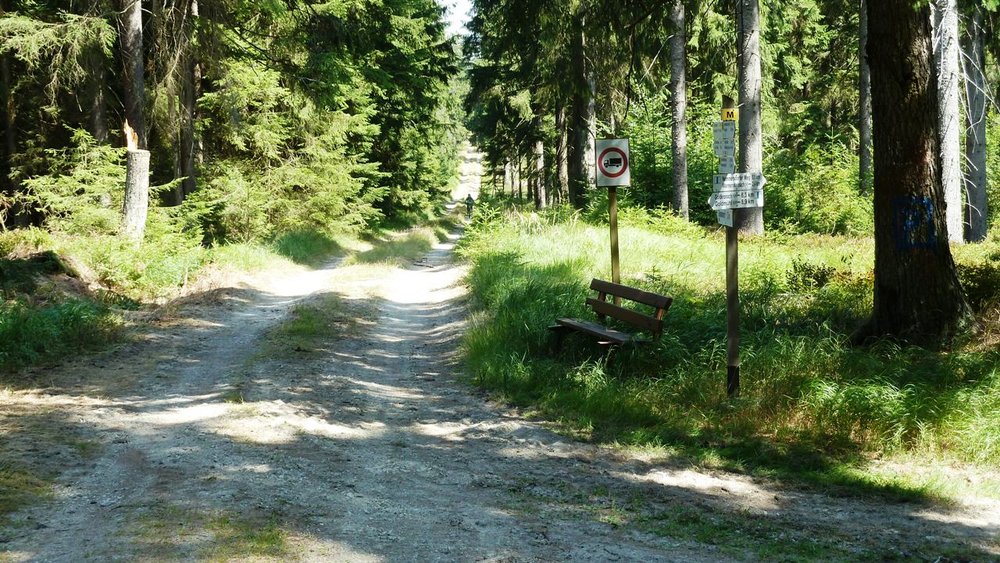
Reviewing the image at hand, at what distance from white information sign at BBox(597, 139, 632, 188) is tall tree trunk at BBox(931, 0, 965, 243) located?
6.11m

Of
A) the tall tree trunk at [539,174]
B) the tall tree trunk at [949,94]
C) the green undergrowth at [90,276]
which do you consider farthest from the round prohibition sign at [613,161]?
the tall tree trunk at [539,174]

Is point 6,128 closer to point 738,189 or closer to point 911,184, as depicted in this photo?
point 738,189

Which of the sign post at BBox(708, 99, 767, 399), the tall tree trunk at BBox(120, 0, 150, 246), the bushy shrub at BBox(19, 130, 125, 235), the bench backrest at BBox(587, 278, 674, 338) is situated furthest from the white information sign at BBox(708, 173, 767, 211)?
the bushy shrub at BBox(19, 130, 125, 235)

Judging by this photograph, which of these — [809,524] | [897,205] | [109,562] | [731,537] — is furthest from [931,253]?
[109,562]

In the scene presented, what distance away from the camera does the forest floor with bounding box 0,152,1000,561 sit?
4.68 metres

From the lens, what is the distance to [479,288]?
14570mm

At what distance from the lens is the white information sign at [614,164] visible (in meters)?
9.77

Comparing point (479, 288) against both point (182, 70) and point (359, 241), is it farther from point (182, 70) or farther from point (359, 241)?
point (359, 241)

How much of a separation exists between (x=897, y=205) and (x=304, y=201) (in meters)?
22.2

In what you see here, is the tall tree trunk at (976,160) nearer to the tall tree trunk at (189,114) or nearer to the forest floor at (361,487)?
the forest floor at (361,487)

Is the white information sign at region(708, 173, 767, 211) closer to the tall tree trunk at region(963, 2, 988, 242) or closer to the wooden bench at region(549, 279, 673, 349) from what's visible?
the wooden bench at region(549, 279, 673, 349)

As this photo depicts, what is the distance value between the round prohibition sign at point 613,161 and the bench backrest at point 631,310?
136 centimetres

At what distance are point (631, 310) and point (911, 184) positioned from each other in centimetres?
314

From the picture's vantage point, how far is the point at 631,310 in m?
9.12
